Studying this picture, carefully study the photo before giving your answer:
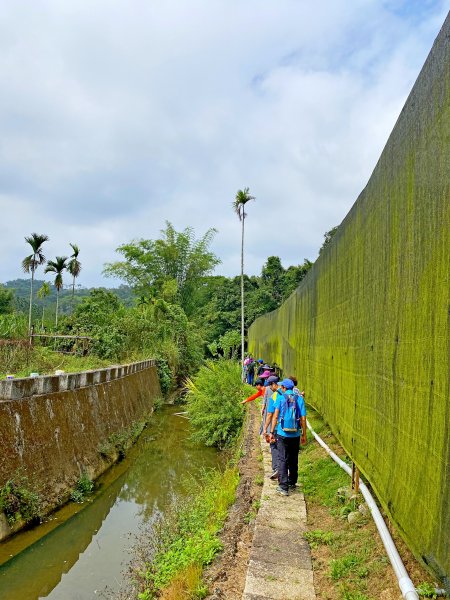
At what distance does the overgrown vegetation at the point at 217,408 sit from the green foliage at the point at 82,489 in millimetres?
3882

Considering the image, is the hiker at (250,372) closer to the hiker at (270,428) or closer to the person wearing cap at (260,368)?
the person wearing cap at (260,368)

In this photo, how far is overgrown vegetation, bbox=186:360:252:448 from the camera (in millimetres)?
12234

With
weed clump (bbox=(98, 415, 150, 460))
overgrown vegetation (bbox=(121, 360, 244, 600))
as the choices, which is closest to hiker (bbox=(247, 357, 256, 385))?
weed clump (bbox=(98, 415, 150, 460))

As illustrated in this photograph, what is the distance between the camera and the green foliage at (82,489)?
824 centimetres

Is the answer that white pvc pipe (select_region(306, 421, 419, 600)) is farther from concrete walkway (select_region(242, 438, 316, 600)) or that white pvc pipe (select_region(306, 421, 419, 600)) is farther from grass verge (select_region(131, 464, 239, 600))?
grass verge (select_region(131, 464, 239, 600))

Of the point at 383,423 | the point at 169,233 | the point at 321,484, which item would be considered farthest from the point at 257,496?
the point at 169,233

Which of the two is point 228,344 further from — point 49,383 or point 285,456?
point 285,456

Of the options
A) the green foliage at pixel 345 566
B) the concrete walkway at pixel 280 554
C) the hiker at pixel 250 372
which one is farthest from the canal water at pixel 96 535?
the hiker at pixel 250 372

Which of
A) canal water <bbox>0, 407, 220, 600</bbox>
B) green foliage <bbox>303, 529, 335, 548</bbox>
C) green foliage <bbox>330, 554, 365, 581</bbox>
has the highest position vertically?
green foliage <bbox>330, 554, 365, 581</bbox>

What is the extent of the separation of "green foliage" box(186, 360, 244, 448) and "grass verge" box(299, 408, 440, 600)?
5.87 m

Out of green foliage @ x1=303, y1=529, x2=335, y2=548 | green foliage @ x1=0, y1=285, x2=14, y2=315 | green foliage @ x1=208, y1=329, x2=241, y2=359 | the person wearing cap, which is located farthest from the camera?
green foliage @ x1=0, y1=285, x2=14, y2=315

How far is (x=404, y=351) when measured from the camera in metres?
3.17

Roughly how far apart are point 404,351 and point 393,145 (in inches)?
65.0

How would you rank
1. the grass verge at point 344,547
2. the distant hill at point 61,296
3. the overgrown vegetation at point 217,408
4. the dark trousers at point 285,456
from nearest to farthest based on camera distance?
the grass verge at point 344,547 → the dark trousers at point 285,456 → the overgrown vegetation at point 217,408 → the distant hill at point 61,296
